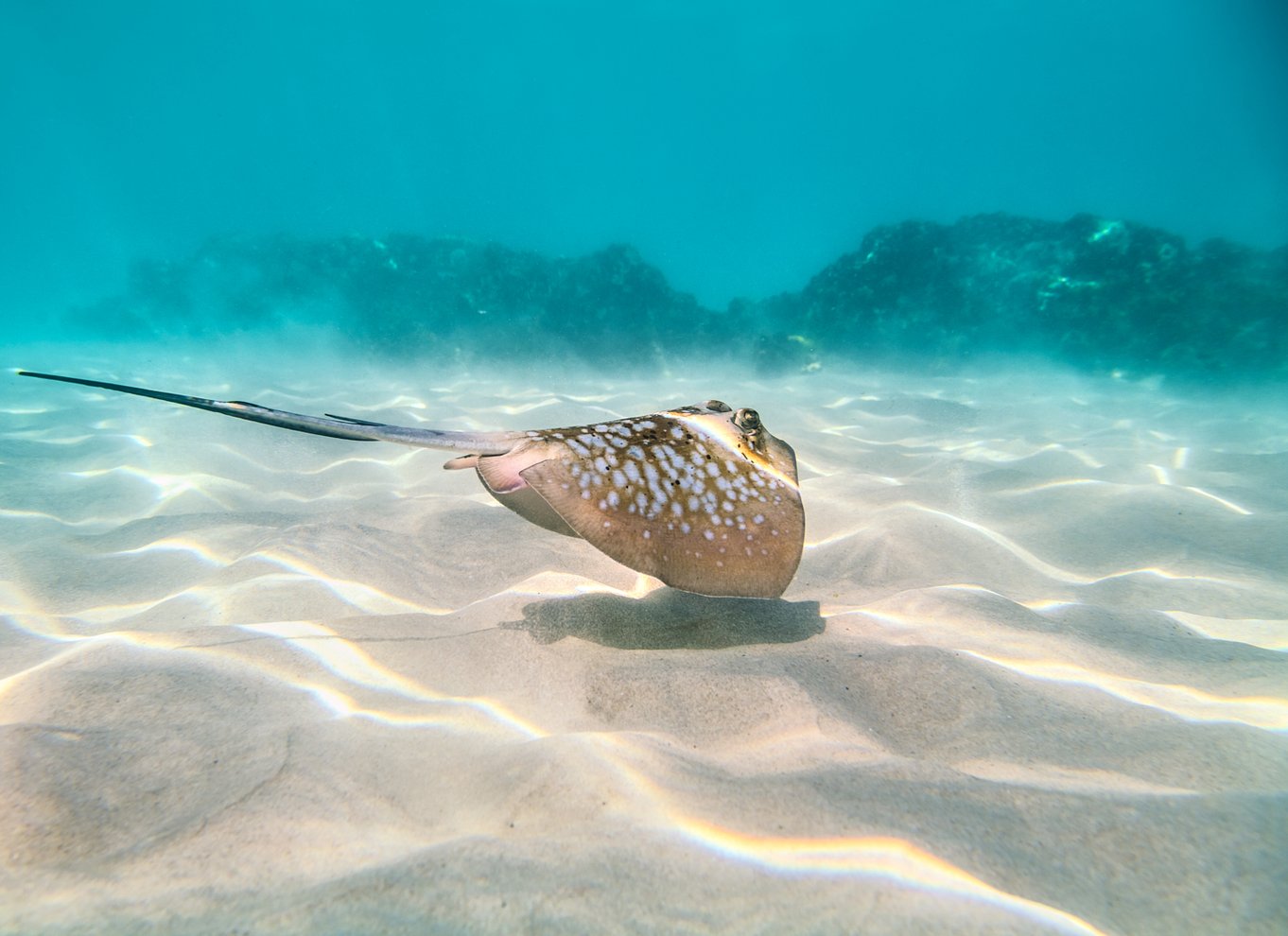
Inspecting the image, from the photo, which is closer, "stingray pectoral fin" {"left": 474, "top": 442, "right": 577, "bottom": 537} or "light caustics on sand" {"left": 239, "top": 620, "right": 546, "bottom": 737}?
"light caustics on sand" {"left": 239, "top": 620, "right": 546, "bottom": 737}

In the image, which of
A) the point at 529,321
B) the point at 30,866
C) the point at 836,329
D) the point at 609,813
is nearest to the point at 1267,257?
the point at 836,329

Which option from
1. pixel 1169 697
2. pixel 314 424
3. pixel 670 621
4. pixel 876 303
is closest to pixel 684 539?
pixel 670 621

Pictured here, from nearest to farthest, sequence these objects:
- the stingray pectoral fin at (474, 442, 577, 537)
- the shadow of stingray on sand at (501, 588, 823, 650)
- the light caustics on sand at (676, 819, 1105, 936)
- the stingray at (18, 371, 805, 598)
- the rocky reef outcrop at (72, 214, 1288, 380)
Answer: the light caustics on sand at (676, 819, 1105, 936)
the stingray at (18, 371, 805, 598)
the stingray pectoral fin at (474, 442, 577, 537)
the shadow of stingray on sand at (501, 588, 823, 650)
the rocky reef outcrop at (72, 214, 1288, 380)

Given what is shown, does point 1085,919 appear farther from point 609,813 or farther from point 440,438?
point 440,438

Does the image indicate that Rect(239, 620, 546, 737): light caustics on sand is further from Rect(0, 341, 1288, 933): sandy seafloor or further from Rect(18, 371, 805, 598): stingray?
Rect(18, 371, 805, 598): stingray

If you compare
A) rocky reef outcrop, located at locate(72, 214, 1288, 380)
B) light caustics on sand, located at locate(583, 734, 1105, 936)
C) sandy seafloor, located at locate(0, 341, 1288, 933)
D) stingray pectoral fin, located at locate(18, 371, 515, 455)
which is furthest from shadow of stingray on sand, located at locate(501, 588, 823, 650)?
rocky reef outcrop, located at locate(72, 214, 1288, 380)

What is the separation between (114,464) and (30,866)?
246 inches

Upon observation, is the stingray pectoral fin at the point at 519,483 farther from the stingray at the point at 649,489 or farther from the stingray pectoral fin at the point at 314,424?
the stingray pectoral fin at the point at 314,424

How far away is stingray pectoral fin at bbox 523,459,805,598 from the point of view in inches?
88.3

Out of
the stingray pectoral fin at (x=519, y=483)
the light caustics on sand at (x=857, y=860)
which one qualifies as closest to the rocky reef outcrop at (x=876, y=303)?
the stingray pectoral fin at (x=519, y=483)

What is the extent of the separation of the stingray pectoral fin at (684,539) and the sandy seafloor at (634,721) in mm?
404

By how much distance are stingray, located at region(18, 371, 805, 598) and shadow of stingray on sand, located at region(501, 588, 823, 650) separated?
533mm

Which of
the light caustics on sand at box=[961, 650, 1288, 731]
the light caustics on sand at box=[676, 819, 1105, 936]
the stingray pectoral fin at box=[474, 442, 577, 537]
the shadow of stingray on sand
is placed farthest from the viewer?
the shadow of stingray on sand

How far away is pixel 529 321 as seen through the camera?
62.2ft
